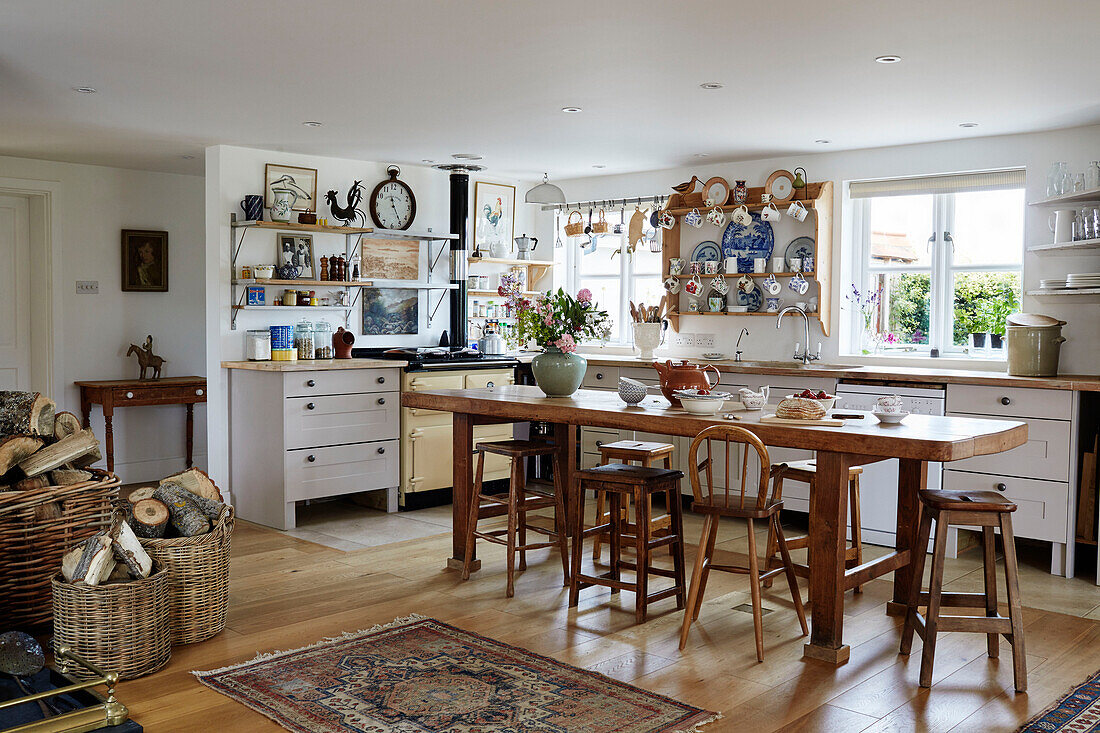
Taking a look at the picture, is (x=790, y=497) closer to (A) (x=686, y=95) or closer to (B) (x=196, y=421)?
(A) (x=686, y=95)

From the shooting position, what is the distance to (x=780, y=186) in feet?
20.3

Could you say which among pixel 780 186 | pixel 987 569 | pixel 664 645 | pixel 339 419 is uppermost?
pixel 780 186

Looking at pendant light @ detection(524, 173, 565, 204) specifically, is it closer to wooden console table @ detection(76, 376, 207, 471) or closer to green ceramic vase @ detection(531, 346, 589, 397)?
green ceramic vase @ detection(531, 346, 589, 397)

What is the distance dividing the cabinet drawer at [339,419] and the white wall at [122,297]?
218 cm

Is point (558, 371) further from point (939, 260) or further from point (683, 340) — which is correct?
point (939, 260)

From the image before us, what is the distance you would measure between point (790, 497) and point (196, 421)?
4526 mm

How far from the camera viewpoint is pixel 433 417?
19.9 ft

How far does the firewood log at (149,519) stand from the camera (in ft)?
11.2

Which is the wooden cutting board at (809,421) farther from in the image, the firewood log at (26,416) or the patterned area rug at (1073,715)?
the firewood log at (26,416)

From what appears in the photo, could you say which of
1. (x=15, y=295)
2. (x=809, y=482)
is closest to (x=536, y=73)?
(x=809, y=482)

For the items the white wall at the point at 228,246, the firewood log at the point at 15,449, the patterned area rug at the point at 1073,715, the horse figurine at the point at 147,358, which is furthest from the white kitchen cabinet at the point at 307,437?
the patterned area rug at the point at 1073,715

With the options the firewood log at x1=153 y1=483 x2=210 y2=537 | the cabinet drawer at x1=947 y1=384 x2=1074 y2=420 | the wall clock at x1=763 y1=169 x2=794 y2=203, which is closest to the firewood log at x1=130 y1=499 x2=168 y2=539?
the firewood log at x1=153 y1=483 x2=210 y2=537

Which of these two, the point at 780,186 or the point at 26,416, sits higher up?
the point at 780,186

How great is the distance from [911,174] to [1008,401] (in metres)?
1.61
